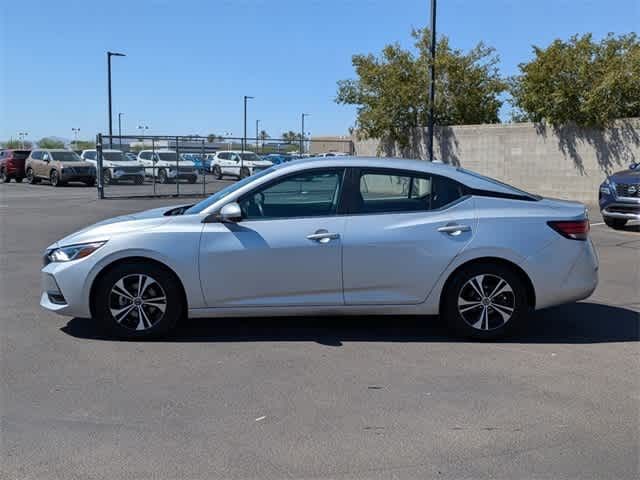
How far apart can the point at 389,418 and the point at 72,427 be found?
1915mm

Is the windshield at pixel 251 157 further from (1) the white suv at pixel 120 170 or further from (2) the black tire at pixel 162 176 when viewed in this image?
(1) the white suv at pixel 120 170

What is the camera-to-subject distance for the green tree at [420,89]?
2748 centimetres

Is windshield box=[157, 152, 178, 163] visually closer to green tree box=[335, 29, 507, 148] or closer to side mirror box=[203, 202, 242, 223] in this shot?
green tree box=[335, 29, 507, 148]

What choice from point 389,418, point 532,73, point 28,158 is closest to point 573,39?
point 532,73

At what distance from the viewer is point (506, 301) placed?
20.4ft

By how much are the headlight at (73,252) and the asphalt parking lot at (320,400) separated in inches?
27.8

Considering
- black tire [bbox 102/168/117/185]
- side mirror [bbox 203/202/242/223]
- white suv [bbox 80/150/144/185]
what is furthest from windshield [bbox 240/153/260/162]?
side mirror [bbox 203/202/242/223]

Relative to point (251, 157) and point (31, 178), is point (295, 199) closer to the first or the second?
point (251, 157)

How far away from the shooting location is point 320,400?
4820 mm

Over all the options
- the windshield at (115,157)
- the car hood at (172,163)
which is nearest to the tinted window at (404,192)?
the windshield at (115,157)

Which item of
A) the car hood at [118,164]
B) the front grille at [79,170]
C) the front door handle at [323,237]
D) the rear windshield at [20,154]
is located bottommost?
the front door handle at [323,237]

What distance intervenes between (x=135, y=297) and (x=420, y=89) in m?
22.9

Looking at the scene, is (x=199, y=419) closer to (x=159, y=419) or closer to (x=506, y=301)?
(x=159, y=419)

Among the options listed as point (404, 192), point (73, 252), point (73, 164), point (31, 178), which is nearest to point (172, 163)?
point (73, 164)
